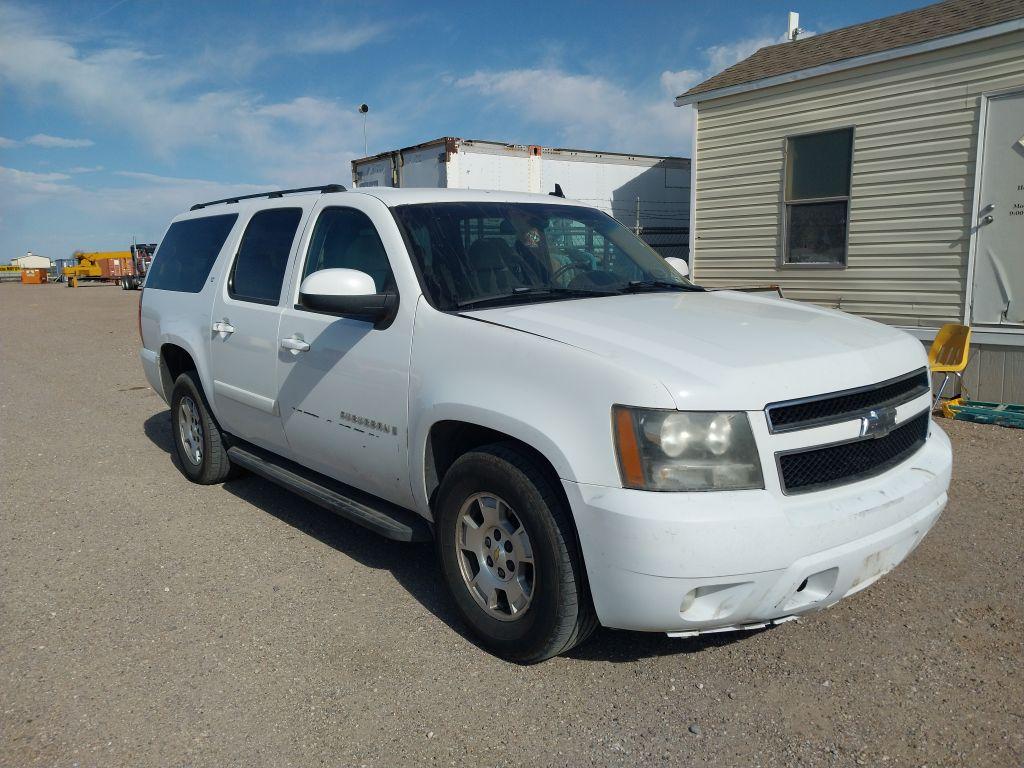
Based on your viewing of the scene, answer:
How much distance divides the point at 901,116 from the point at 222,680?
877cm

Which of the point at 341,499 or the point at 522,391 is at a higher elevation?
the point at 522,391

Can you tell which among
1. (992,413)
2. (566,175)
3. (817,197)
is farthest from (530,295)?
(566,175)

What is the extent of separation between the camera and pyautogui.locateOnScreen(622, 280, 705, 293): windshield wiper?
160 inches

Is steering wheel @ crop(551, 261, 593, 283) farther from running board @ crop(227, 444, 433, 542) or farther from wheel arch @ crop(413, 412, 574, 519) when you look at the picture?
running board @ crop(227, 444, 433, 542)

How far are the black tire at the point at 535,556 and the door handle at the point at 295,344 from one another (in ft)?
4.01

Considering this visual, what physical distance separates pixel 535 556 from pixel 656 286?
1784 millimetres

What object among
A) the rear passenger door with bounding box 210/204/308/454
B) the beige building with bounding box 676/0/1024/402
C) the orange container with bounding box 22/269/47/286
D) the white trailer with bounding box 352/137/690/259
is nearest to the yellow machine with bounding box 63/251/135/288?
the orange container with bounding box 22/269/47/286

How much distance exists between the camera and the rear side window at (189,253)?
17.7 ft

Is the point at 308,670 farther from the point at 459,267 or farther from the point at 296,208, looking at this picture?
the point at 296,208

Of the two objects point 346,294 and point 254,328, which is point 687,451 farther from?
point 254,328

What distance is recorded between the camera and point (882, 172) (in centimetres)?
907

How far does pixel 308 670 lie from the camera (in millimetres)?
Answer: 3266

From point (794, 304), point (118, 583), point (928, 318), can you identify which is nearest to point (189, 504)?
point (118, 583)

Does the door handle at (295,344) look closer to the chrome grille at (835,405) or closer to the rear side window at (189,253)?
the rear side window at (189,253)
